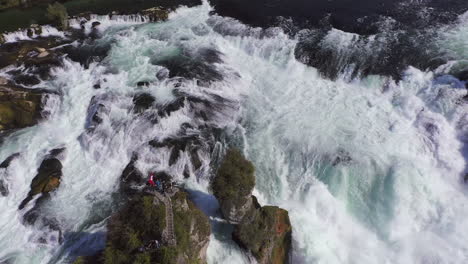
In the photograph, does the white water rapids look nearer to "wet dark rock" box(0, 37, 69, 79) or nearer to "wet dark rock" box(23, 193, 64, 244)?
"wet dark rock" box(23, 193, 64, 244)

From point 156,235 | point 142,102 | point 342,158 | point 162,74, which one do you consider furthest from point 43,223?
point 342,158

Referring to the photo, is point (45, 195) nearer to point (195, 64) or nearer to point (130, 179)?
point (130, 179)

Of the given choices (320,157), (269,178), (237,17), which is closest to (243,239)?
(269,178)

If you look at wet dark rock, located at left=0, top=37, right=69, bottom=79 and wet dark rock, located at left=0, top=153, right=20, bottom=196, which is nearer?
wet dark rock, located at left=0, top=153, right=20, bottom=196

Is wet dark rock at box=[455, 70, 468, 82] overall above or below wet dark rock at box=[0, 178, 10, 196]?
above

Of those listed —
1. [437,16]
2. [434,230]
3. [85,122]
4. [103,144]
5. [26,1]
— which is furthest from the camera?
[26,1]

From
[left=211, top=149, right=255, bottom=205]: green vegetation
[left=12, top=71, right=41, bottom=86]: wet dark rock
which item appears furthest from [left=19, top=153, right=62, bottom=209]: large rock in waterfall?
[left=211, top=149, right=255, bottom=205]: green vegetation

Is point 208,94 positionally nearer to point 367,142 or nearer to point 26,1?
point 367,142
